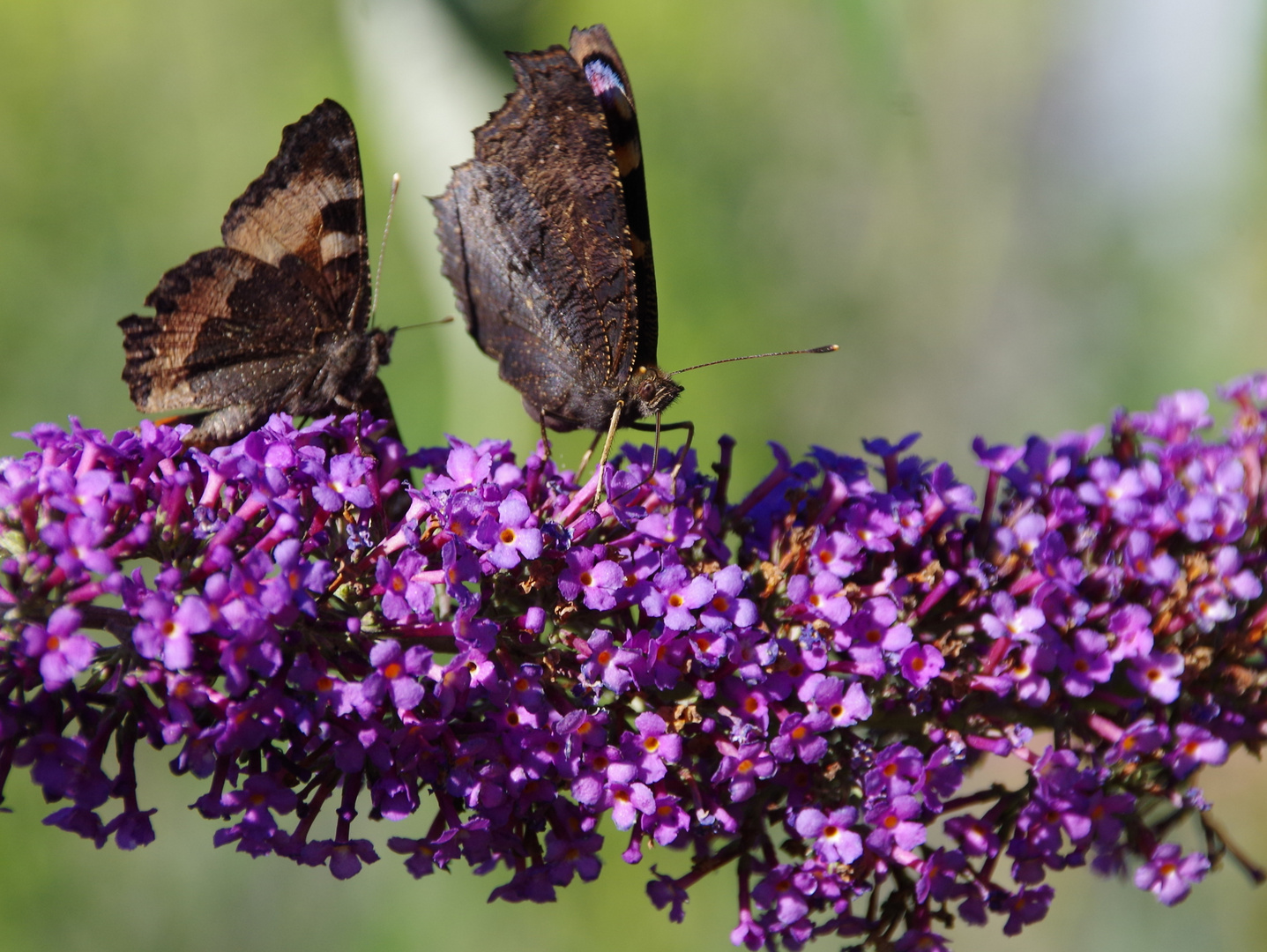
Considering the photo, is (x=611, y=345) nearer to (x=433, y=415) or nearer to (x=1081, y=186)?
(x=433, y=415)

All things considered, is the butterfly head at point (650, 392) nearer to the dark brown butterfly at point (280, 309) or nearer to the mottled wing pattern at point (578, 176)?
the mottled wing pattern at point (578, 176)

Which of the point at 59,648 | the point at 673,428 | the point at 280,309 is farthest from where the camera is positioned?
the point at 280,309

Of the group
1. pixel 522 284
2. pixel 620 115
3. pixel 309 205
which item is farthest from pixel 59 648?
pixel 620 115

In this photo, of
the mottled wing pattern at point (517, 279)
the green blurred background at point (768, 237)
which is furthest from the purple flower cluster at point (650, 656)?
the green blurred background at point (768, 237)

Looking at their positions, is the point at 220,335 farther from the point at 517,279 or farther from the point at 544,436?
the point at 544,436

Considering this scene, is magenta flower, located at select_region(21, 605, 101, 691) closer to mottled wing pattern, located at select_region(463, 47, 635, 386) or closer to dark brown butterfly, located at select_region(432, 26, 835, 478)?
dark brown butterfly, located at select_region(432, 26, 835, 478)
